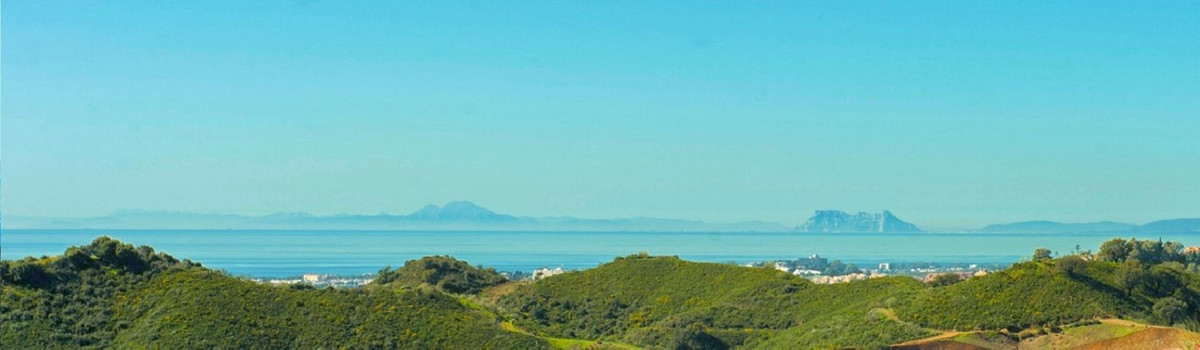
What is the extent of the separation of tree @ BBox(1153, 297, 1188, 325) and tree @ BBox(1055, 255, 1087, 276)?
4.43 m

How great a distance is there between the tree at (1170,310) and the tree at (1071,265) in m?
4.43

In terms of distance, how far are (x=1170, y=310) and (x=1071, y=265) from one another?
18.5ft

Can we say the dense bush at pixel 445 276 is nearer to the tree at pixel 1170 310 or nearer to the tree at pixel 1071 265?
the tree at pixel 1071 265

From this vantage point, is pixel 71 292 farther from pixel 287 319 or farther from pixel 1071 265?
pixel 1071 265

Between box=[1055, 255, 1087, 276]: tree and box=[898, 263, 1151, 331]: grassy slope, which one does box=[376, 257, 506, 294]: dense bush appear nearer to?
box=[898, 263, 1151, 331]: grassy slope

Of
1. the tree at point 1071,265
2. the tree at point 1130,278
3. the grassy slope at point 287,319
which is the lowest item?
the grassy slope at point 287,319

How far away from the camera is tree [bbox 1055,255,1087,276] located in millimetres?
63938

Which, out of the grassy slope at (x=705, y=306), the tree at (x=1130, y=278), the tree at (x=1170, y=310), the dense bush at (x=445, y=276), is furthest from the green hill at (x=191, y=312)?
the tree at (x=1170, y=310)

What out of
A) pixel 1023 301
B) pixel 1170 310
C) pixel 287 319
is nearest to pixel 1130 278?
pixel 1170 310

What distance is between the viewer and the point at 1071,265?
6425 cm

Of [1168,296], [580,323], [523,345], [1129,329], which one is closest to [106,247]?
[523,345]

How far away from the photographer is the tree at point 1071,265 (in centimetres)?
6394

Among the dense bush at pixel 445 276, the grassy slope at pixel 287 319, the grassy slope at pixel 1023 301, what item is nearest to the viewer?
the grassy slope at pixel 287 319

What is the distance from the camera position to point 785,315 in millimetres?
69062
